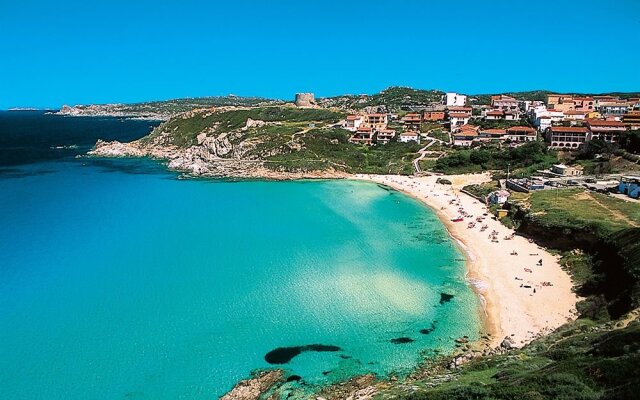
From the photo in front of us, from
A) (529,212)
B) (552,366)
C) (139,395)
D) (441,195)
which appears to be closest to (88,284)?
(139,395)

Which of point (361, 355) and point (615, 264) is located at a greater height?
point (615, 264)

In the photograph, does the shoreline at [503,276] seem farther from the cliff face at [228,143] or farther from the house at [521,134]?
the cliff face at [228,143]

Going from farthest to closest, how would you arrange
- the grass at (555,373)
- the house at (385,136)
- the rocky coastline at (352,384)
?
the house at (385,136)
the rocky coastline at (352,384)
the grass at (555,373)

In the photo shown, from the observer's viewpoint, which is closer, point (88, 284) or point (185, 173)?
point (88, 284)

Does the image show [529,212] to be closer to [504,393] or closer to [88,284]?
[504,393]

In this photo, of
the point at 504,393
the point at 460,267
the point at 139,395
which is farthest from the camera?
the point at 460,267

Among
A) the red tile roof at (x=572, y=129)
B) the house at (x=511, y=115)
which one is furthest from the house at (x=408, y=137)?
the red tile roof at (x=572, y=129)

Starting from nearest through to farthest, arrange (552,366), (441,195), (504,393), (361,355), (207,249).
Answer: (504,393) → (552,366) → (361,355) → (207,249) → (441,195)
